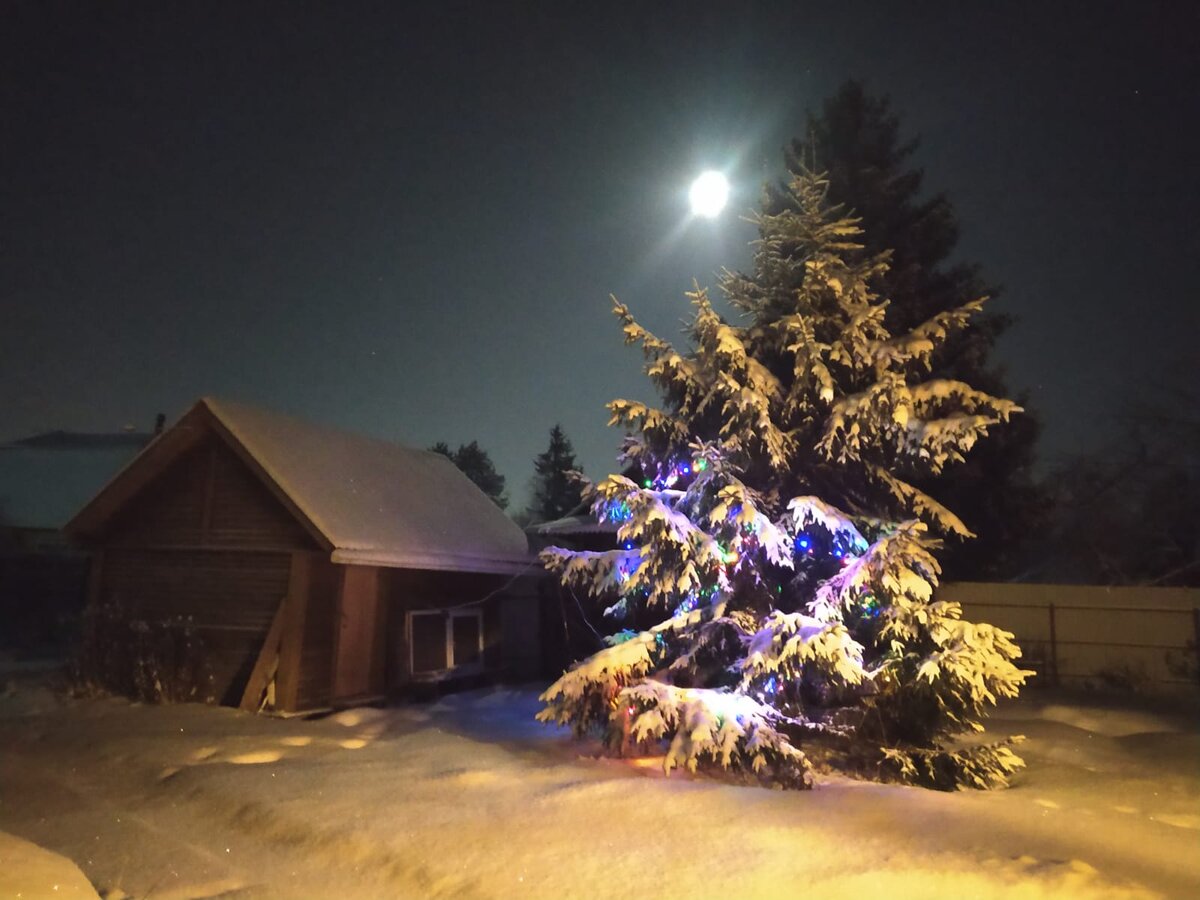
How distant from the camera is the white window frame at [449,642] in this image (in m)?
15.0

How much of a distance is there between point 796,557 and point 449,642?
8210 mm

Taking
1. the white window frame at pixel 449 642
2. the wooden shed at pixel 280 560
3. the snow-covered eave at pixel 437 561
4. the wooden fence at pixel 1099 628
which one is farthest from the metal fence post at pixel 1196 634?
the white window frame at pixel 449 642

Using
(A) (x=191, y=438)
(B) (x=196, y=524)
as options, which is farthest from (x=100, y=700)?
(A) (x=191, y=438)

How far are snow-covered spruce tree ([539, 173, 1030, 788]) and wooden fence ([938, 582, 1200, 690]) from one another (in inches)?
258

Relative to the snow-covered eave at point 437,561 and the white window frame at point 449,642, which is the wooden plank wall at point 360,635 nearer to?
the snow-covered eave at point 437,561

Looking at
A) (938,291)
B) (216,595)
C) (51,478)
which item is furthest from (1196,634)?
(51,478)

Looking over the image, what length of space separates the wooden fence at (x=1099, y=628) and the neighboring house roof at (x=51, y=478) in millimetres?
26375

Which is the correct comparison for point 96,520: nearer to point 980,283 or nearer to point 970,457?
point 970,457

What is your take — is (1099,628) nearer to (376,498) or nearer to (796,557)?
(796,557)

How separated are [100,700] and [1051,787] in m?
13.0

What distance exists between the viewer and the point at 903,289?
60.4ft

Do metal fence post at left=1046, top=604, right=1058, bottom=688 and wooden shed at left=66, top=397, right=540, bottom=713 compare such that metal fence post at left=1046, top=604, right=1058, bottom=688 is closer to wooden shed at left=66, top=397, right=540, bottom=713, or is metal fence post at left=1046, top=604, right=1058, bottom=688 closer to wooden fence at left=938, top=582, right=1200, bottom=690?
wooden fence at left=938, top=582, right=1200, bottom=690

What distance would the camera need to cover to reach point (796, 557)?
1042 cm

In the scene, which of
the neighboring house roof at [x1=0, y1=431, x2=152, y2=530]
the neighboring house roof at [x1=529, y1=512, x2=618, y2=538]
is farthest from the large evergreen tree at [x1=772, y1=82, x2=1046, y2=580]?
the neighboring house roof at [x1=0, y1=431, x2=152, y2=530]
